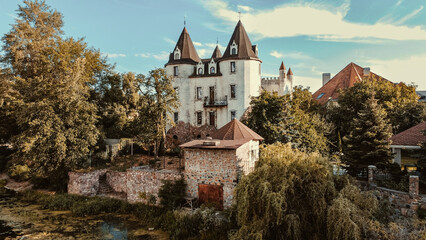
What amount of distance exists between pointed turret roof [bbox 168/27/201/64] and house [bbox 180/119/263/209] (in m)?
16.3

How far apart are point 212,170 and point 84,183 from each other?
10.4m

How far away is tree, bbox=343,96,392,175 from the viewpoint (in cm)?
1546

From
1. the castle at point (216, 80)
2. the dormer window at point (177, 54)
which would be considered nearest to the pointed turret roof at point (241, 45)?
the castle at point (216, 80)

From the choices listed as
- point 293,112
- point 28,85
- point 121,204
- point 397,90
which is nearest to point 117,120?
point 28,85

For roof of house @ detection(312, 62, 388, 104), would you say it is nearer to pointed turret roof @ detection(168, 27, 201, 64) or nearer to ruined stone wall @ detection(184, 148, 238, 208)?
pointed turret roof @ detection(168, 27, 201, 64)

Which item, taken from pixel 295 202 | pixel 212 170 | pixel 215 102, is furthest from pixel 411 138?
pixel 215 102

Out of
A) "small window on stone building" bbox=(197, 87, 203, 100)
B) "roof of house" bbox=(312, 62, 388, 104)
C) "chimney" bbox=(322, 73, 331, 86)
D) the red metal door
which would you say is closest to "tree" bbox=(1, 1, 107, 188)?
the red metal door

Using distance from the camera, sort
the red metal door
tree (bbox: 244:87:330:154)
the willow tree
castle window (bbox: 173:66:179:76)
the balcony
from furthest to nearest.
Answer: castle window (bbox: 173:66:179:76) < the balcony < tree (bbox: 244:87:330:154) < the red metal door < the willow tree

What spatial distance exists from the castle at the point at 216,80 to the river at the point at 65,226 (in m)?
14.9

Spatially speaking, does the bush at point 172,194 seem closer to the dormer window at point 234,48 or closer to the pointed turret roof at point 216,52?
the dormer window at point 234,48

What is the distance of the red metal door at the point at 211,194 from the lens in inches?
575

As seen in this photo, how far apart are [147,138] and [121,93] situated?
6742 mm

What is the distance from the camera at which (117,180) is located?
778 inches

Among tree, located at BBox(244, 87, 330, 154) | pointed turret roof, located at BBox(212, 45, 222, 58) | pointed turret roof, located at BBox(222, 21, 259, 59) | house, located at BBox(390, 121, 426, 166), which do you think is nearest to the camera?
house, located at BBox(390, 121, 426, 166)
